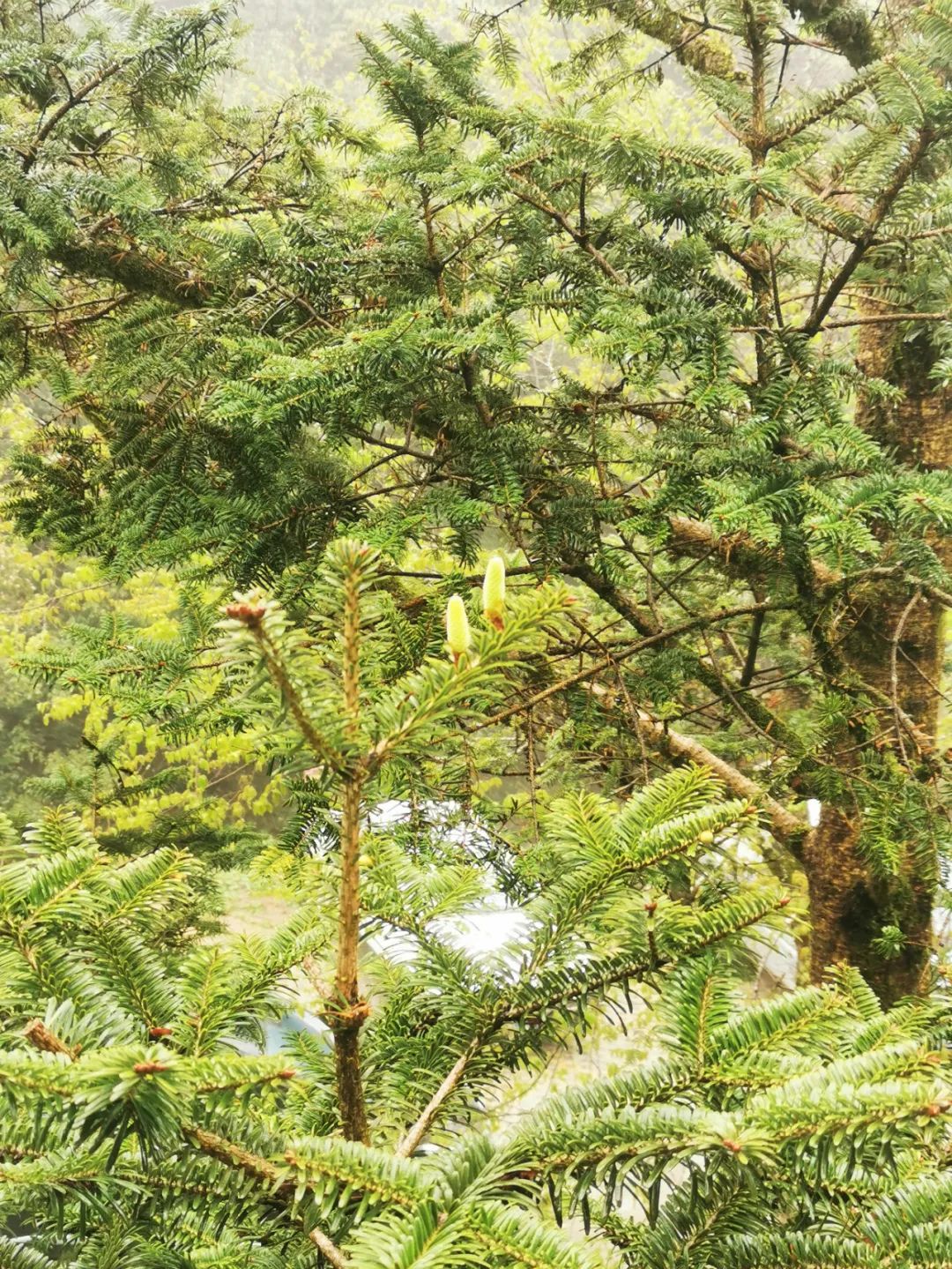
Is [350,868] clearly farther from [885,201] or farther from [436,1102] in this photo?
[885,201]

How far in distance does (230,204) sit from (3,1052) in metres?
2.41

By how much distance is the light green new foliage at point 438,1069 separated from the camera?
18.8 inches

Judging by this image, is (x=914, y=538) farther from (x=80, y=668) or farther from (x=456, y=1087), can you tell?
(x=80, y=668)

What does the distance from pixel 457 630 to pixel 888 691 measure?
212 centimetres

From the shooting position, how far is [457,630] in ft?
1.59

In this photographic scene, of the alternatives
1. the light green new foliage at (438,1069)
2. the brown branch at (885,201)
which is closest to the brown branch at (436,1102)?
the light green new foliage at (438,1069)

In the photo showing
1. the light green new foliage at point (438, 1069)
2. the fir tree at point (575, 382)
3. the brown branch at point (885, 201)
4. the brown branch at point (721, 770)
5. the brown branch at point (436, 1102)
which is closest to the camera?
the light green new foliage at point (438, 1069)

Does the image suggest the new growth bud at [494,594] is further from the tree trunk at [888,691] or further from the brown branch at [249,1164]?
the tree trunk at [888,691]

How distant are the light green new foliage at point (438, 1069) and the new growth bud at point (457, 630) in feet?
0.05

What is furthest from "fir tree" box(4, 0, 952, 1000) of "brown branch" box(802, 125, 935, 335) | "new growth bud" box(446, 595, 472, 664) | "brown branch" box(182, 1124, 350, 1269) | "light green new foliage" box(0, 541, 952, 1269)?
"brown branch" box(182, 1124, 350, 1269)

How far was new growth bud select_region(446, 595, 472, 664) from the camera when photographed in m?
0.49

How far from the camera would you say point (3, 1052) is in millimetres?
434

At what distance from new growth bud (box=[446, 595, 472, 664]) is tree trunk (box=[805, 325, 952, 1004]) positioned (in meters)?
1.66

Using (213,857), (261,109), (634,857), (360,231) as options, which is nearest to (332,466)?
(360,231)
